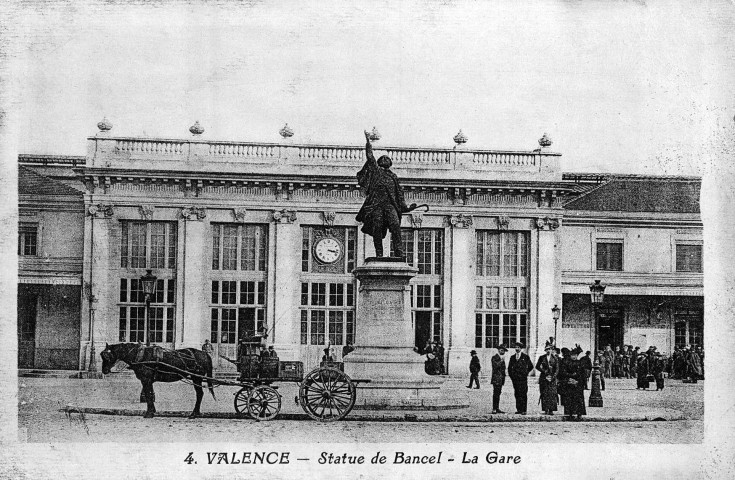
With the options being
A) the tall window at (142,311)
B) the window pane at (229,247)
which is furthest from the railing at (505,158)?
the tall window at (142,311)

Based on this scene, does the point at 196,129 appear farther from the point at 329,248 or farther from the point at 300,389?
the point at 300,389

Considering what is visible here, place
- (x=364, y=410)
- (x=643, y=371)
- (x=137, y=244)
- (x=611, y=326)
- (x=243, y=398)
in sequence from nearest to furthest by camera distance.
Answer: (x=243, y=398) → (x=364, y=410) → (x=643, y=371) → (x=137, y=244) → (x=611, y=326)

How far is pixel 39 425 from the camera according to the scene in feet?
47.3

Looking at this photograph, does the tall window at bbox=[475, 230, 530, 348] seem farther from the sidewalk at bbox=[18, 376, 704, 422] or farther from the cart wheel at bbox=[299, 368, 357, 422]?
the cart wheel at bbox=[299, 368, 357, 422]

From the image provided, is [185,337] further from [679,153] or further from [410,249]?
[679,153]

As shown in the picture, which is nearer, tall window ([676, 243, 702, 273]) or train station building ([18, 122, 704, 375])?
tall window ([676, 243, 702, 273])

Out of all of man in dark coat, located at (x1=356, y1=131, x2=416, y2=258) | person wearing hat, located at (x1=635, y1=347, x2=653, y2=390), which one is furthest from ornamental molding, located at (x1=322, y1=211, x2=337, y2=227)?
man in dark coat, located at (x1=356, y1=131, x2=416, y2=258)

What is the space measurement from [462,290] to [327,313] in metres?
3.80

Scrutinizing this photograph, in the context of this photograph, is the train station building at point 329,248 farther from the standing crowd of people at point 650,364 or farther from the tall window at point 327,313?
the standing crowd of people at point 650,364

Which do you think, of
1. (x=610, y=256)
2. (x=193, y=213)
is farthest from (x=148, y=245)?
(x=610, y=256)

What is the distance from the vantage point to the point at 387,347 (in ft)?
51.2

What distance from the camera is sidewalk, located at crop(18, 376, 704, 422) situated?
1547 cm

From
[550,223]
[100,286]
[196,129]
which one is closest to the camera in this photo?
[196,129]

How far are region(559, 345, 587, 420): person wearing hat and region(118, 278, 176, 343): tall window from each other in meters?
11.7
